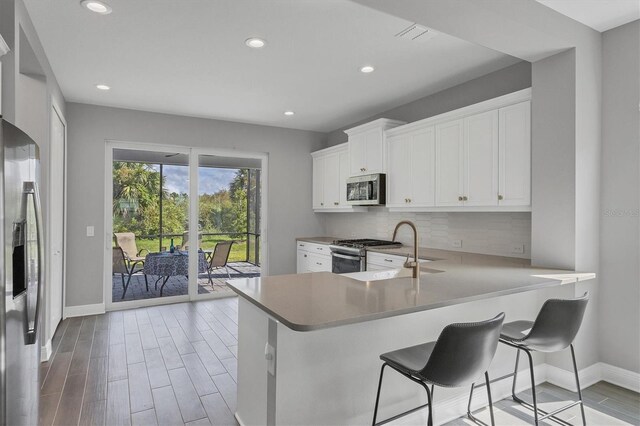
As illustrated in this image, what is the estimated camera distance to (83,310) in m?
4.71

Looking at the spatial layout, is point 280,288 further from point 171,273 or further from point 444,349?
point 171,273

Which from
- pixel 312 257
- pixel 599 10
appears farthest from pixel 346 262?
pixel 599 10

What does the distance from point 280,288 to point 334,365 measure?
0.50 m

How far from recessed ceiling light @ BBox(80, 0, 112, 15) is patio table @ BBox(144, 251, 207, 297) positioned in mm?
3384

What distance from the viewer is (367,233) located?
5.51 m

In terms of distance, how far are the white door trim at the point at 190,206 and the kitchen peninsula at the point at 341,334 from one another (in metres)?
3.42

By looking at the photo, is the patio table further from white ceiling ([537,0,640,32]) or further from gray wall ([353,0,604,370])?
white ceiling ([537,0,640,32])

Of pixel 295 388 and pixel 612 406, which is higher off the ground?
pixel 295 388

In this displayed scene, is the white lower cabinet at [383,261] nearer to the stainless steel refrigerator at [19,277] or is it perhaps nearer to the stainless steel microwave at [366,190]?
the stainless steel microwave at [366,190]

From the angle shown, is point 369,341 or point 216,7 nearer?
point 369,341

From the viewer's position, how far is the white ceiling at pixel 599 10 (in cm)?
251

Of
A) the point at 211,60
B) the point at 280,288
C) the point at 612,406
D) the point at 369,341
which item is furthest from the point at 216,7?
the point at 612,406

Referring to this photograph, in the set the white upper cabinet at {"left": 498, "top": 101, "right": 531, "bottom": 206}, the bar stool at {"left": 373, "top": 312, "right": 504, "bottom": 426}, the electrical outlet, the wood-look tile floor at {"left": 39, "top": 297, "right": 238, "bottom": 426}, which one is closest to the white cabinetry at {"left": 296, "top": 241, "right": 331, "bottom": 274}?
the wood-look tile floor at {"left": 39, "top": 297, "right": 238, "bottom": 426}

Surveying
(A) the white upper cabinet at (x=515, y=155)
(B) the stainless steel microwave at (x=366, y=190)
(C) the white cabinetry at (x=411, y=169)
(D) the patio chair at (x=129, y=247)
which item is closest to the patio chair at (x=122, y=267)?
(D) the patio chair at (x=129, y=247)
